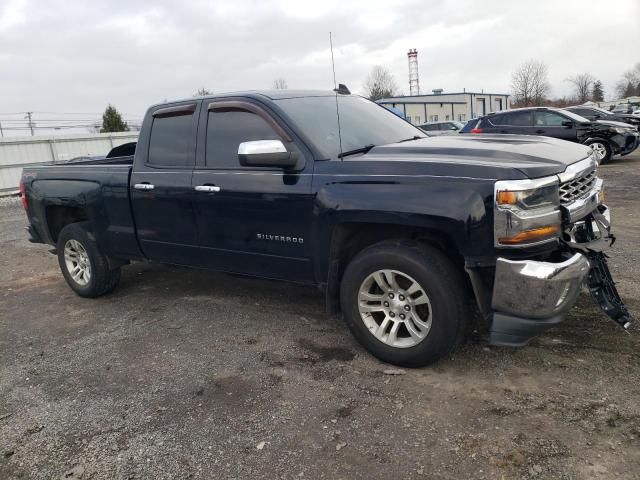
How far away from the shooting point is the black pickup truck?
3027mm

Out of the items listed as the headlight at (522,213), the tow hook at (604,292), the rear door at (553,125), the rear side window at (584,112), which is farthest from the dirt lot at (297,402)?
the rear side window at (584,112)

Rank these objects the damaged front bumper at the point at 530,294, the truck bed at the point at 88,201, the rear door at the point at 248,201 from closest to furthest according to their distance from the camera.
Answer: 1. the damaged front bumper at the point at 530,294
2. the rear door at the point at 248,201
3. the truck bed at the point at 88,201

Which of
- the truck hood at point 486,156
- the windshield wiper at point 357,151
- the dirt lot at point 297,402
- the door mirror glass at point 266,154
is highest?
the door mirror glass at point 266,154

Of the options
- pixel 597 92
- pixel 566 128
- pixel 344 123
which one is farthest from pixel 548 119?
Answer: pixel 597 92

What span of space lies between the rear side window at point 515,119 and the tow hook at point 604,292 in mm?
10691

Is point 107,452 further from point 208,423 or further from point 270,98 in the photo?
point 270,98

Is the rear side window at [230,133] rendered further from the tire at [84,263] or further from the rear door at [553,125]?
the rear door at [553,125]

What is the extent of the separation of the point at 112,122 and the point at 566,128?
22831mm

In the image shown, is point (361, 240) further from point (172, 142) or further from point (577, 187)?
point (172, 142)

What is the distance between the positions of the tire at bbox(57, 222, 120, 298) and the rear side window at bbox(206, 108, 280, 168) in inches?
75.0

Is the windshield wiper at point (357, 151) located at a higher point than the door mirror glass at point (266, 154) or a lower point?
lower

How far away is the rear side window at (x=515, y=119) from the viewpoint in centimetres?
1320

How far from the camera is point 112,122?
27.7 m

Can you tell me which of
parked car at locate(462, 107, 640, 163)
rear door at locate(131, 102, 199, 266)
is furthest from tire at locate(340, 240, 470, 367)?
parked car at locate(462, 107, 640, 163)
